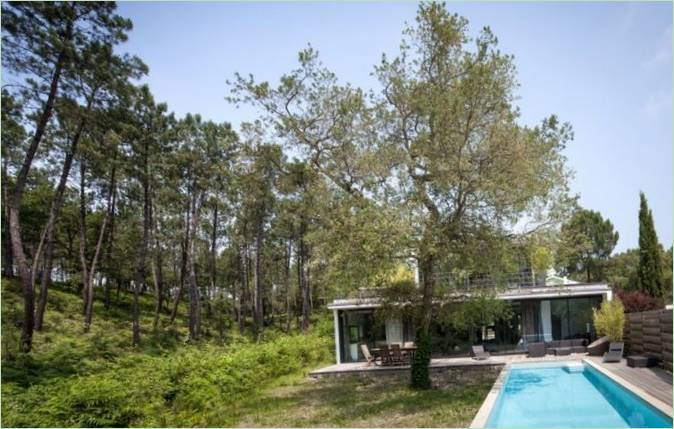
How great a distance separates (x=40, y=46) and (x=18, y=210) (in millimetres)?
4903

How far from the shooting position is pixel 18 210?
14.2 meters

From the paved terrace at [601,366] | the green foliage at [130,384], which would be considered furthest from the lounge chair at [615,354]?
the green foliage at [130,384]

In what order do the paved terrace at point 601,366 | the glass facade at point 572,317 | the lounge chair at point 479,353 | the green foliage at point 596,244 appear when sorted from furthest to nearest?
the green foliage at point 596,244 → the glass facade at point 572,317 → the lounge chair at point 479,353 → the paved terrace at point 601,366

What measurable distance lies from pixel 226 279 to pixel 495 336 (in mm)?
31029

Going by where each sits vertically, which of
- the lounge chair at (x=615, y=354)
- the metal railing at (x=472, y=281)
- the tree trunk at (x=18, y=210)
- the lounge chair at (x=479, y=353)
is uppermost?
the tree trunk at (x=18, y=210)

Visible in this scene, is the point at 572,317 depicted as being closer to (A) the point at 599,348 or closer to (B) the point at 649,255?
(A) the point at 599,348

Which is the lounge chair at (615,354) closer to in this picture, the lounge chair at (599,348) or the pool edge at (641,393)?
the pool edge at (641,393)

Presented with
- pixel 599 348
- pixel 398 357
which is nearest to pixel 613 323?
pixel 599 348

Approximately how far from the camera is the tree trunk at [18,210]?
1414cm

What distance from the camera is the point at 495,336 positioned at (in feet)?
72.9

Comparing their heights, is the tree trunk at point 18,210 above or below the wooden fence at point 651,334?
above

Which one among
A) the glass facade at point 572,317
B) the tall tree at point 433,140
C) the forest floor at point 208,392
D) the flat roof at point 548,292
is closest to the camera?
the forest floor at point 208,392

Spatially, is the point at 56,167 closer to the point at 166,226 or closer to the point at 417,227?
the point at 166,226

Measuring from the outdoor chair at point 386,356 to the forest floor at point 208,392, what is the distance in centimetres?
174
